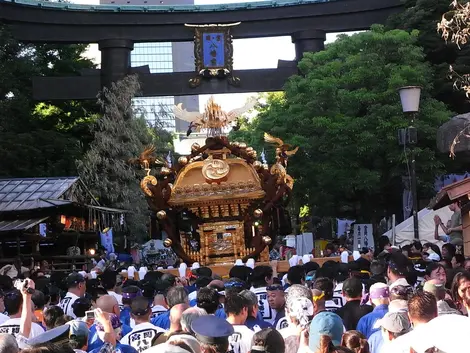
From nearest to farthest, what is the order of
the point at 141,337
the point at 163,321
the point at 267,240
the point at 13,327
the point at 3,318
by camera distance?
the point at 141,337, the point at 13,327, the point at 163,321, the point at 3,318, the point at 267,240

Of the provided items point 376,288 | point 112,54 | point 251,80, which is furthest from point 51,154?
point 376,288

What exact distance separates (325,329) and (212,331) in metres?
0.95

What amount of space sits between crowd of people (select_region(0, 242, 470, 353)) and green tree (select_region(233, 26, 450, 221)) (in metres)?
15.9

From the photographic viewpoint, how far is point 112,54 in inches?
1446

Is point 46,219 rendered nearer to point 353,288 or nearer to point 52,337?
point 353,288

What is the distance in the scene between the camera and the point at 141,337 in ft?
24.5

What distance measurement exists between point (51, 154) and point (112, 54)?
486cm

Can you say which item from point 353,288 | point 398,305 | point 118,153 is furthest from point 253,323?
point 118,153

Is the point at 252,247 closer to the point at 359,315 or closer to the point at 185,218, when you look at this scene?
the point at 185,218

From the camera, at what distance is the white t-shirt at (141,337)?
24.3 feet

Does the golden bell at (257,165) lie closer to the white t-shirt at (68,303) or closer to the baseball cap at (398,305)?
the white t-shirt at (68,303)

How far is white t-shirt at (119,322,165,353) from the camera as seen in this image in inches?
292

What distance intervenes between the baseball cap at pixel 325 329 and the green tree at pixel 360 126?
22.0 metres

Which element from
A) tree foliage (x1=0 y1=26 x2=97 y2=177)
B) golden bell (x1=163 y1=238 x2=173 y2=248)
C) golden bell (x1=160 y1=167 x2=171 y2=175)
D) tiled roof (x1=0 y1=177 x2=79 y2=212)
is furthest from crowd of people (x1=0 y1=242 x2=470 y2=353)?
tree foliage (x1=0 y1=26 x2=97 y2=177)
